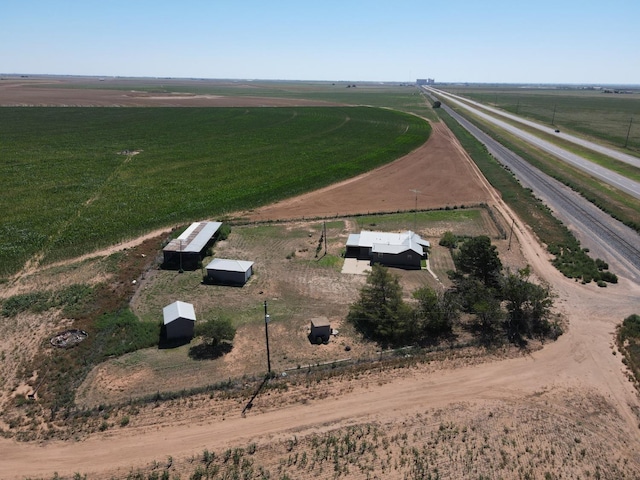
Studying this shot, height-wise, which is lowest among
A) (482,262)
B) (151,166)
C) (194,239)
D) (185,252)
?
(185,252)

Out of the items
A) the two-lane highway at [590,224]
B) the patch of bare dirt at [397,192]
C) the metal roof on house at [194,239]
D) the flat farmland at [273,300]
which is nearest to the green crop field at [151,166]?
the patch of bare dirt at [397,192]

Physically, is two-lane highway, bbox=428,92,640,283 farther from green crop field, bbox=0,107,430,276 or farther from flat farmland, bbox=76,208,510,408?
green crop field, bbox=0,107,430,276

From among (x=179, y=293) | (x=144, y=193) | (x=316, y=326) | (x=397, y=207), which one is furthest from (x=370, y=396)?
(x=144, y=193)

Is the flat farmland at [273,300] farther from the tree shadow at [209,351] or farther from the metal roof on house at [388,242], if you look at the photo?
the metal roof on house at [388,242]

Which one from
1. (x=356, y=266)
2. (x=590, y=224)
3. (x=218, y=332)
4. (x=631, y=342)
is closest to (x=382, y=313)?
(x=356, y=266)

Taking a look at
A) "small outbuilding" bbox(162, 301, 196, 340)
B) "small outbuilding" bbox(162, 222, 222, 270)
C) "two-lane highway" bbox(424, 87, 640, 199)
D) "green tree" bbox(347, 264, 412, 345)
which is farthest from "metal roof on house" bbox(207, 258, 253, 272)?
"two-lane highway" bbox(424, 87, 640, 199)

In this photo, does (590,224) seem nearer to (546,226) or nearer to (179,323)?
(546,226)
